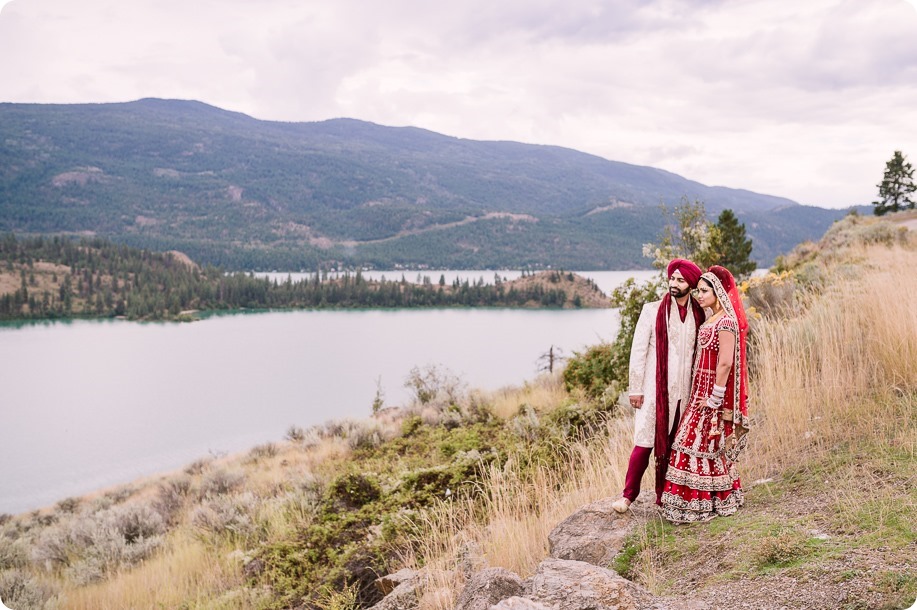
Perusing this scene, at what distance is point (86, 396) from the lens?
3081cm

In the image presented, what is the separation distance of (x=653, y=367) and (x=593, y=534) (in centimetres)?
120

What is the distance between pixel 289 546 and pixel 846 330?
577cm

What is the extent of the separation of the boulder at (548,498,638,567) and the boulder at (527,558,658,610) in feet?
2.19

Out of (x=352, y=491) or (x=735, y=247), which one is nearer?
(x=352, y=491)

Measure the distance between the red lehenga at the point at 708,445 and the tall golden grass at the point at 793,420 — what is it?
27.6 inches

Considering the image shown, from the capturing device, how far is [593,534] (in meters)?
4.13

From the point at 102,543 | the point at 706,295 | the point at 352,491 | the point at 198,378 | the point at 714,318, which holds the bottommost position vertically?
the point at 198,378

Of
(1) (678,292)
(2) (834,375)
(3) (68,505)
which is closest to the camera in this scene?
(1) (678,292)

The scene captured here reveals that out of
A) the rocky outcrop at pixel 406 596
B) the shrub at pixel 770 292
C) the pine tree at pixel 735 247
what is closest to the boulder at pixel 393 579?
the rocky outcrop at pixel 406 596

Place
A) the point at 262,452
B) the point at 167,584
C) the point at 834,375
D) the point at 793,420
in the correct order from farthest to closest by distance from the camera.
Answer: the point at 262,452
the point at 167,584
the point at 834,375
the point at 793,420

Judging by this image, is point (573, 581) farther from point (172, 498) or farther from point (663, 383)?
point (172, 498)

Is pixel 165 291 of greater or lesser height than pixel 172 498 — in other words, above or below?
above

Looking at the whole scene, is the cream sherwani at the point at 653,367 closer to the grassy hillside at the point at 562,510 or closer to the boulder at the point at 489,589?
the grassy hillside at the point at 562,510

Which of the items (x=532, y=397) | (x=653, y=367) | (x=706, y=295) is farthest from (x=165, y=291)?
(x=706, y=295)
